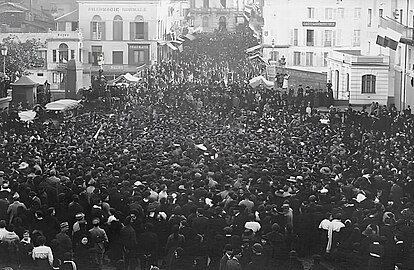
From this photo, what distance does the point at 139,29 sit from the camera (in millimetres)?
9156

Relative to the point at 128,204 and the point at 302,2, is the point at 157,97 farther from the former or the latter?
the point at 128,204

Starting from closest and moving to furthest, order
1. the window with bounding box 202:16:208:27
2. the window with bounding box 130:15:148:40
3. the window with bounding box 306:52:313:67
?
the window with bounding box 130:15:148:40 < the window with bounding box 306:52:313:67 < the window with bounding box 202:16:208:27

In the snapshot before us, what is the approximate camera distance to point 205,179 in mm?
5738

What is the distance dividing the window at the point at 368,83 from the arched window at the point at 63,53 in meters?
2.98

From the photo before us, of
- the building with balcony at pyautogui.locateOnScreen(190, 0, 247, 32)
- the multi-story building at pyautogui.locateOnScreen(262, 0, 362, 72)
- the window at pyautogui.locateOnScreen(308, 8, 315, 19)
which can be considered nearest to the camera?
the multi-story building at pyautogui.locateOnScreen(262, 0, 362, 72)

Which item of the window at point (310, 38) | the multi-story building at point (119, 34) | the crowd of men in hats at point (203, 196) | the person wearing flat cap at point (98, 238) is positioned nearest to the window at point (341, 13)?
the window at point (310, 38)

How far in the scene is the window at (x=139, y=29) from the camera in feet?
30.1

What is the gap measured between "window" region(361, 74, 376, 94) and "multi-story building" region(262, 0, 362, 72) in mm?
509

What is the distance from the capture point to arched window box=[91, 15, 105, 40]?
30.1 ft

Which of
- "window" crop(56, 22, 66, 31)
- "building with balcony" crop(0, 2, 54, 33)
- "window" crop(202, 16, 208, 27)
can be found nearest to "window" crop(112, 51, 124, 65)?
"window" crop(56, 22, 66, 31)

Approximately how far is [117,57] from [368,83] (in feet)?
8.86

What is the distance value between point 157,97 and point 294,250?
4410 mm

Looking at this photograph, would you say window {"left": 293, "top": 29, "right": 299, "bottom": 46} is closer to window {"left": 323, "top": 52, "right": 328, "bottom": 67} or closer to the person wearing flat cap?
window {"left": 323, "top": 52, "right": 328, "bottom": 67}

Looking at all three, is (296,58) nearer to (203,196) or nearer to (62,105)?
(62,105)
